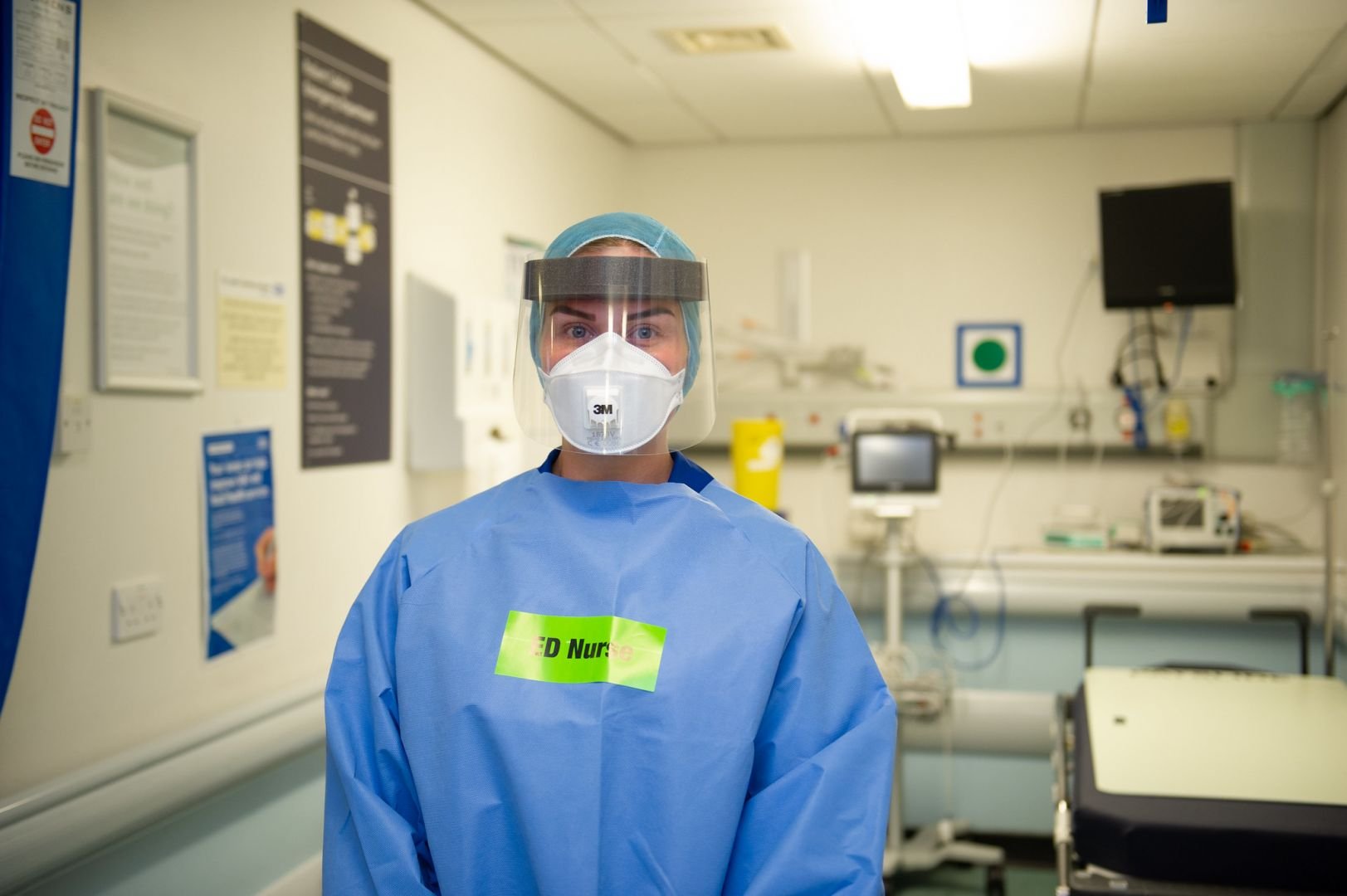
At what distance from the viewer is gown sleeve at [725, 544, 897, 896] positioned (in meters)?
1.33

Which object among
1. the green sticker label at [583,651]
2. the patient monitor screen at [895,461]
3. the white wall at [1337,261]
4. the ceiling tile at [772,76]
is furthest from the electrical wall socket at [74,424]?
the white wall at [1337,261]

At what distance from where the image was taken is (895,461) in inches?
143

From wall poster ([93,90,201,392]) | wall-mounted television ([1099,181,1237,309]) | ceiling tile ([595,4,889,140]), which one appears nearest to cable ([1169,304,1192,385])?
wall-mounted television ([1099,181,1237,309])

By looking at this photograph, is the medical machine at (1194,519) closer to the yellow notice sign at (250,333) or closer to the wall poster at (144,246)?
the yellow notice sign at (250,333)

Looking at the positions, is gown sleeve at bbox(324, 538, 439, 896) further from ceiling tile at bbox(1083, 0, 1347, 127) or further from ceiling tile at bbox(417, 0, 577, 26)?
ceiling tile at bbox(1083, 0, 1347, 127)

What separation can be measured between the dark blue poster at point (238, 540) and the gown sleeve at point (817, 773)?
1287 mm

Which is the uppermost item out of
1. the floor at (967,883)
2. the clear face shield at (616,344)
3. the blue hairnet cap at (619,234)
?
the blue hairnet cap at (619,234)

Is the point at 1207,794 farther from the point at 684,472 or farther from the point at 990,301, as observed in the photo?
the point at 990,301

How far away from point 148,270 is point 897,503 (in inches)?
87.6

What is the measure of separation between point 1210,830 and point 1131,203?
2409mm

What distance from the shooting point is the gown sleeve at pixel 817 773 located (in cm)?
133

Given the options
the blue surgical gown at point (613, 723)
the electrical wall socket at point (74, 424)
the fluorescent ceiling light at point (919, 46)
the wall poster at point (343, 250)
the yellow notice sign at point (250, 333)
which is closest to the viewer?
the blue surgical gown at point (613, 723)

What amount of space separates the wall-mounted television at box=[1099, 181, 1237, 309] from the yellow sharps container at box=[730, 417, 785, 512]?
1.20 metres

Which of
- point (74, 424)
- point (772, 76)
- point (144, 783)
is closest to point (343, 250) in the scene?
point (74, 424)
